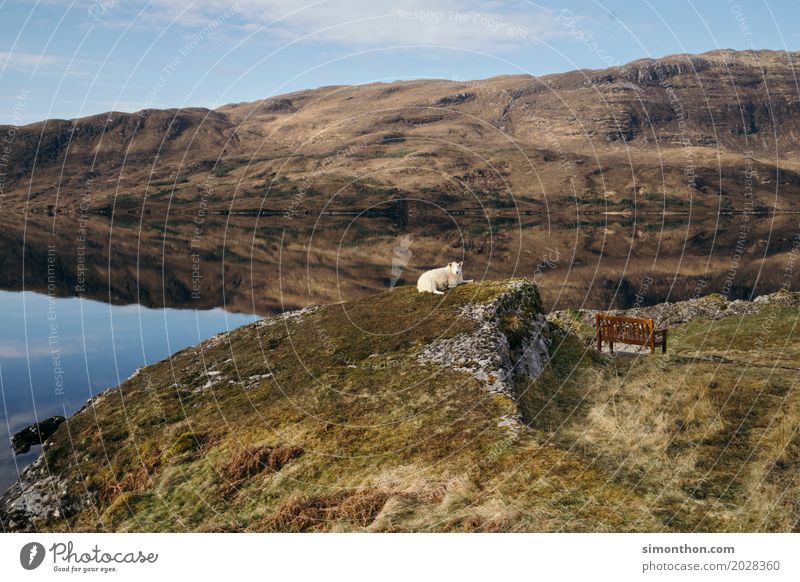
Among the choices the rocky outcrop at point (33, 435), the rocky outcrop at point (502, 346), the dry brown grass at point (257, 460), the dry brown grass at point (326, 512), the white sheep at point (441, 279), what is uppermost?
the white sheep at point (441, 279)

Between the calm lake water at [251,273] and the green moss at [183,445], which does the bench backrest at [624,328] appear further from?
the calm lake water at [251,273]

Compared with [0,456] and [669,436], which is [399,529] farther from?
[0,456]

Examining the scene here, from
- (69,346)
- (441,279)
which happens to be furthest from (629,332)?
(69,346)

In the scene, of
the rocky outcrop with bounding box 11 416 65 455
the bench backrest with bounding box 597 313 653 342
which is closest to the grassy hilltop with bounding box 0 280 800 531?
the bench backrest with bounding box 597 313 653 342

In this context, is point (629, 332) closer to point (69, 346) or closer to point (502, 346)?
point (502, 346)

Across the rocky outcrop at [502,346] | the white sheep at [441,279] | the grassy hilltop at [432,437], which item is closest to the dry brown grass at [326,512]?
the grassy hilltop at [432,437]

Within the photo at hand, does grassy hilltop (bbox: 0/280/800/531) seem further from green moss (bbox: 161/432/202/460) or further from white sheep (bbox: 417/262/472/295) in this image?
white sheep (bbox: 417/262/472/295)

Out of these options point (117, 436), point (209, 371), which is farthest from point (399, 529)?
point (209, 371)
